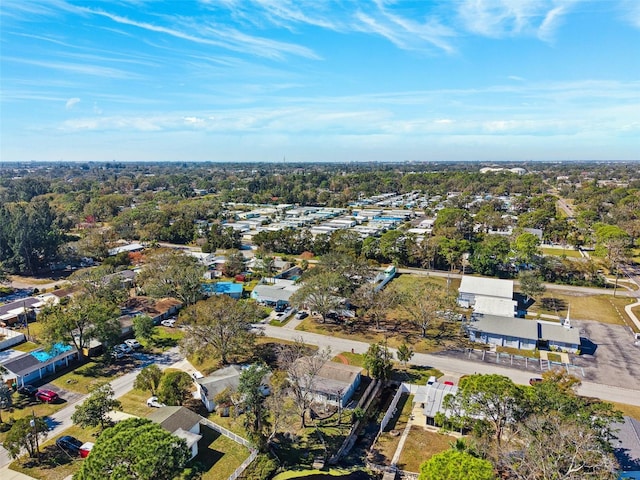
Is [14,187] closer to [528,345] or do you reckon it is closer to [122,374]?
[122,374]

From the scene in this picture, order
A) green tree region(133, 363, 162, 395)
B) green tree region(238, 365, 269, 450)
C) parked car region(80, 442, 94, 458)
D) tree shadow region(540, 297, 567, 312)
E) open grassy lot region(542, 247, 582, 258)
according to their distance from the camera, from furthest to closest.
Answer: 1. open grassy lot region(542, 247, 582, 258)
2. tree shadow region(540, 297, 567, 312)
3. green tree region(133, 363, 162, 395)
4. parked car region(80, 442, 94, 458)
5. green tree region(238, 365, 269, 450)

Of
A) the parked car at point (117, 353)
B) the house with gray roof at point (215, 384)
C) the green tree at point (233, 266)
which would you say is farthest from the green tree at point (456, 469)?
the green tree at point (233, 266)

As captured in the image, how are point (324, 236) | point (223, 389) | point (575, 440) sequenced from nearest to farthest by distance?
point (575, 440) < point (223, 389) < point (324, 236)

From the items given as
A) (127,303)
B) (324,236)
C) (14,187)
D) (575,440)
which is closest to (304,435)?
(575,440)

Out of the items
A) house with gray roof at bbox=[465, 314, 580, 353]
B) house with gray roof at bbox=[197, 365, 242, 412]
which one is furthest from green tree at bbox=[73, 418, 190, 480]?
house with gray roof at bbox=[465, 314, 580, 353]

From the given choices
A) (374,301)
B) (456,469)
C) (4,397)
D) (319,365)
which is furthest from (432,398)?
(4,397)

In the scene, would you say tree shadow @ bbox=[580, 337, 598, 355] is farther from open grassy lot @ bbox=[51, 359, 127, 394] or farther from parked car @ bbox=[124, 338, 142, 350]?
parked car @ bbox=[124, 338, 142, 350]
